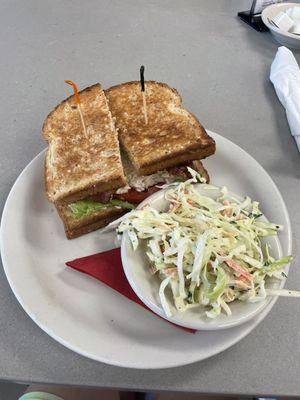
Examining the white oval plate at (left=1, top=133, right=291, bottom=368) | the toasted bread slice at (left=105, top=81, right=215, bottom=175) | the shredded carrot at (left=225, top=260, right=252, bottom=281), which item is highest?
the toasted bread slice at (left=105, top=81, right=215, bottom=175)

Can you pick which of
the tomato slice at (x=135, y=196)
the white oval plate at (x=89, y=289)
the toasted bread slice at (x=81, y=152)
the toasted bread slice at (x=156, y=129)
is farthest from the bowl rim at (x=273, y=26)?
the tomato slice at (x=135, y=196)

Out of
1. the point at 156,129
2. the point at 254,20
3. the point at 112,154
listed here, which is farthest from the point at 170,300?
the point at 254,20

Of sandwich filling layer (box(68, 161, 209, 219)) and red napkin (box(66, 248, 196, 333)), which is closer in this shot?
red napkin (box(66, 248, 196, 333))

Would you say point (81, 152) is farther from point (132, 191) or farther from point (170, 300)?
point (170, 300)

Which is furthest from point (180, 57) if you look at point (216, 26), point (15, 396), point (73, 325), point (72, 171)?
point (15, 396)

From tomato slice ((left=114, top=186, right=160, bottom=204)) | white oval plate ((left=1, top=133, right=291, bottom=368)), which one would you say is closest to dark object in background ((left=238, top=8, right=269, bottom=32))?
white oval plate ((left=1, top=133, right=291, bottom=368))

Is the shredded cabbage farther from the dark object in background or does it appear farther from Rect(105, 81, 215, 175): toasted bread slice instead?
the dark object in background
